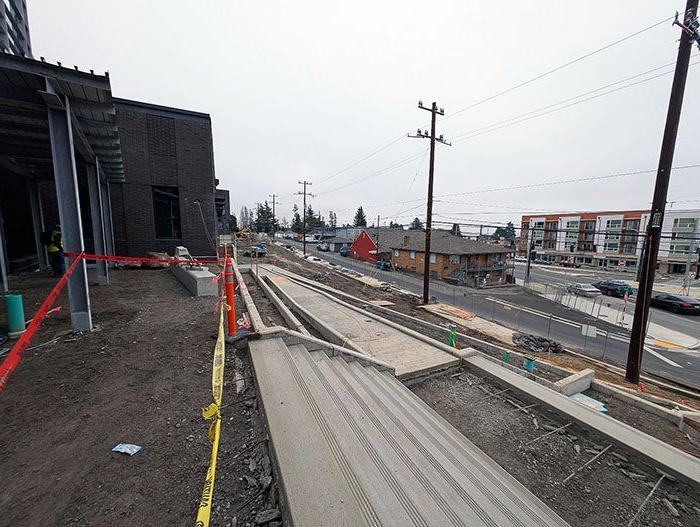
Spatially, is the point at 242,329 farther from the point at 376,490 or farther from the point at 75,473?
the point at 376,490

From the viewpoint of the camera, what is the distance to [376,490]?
7.12 ft

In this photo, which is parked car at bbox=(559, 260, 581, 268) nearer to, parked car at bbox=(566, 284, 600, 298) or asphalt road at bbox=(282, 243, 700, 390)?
asphalt road at bbox=(282, 243, 700, 390)

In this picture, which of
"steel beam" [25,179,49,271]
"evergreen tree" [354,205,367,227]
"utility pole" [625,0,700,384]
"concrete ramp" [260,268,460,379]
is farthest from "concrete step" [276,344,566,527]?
"evergreen tree" [354,205,367,227]

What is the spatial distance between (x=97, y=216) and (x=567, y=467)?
12.8 m

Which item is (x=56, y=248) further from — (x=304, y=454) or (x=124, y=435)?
(x=304, y=454)

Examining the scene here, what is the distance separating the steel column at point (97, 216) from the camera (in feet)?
28.9

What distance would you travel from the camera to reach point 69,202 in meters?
5.05

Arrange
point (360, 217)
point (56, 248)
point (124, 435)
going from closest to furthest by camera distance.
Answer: point (124, 435) → point (56, 248) → point (360, 217)

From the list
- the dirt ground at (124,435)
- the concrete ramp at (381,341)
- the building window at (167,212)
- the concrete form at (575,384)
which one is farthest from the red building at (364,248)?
the dirt ground at (124,435)

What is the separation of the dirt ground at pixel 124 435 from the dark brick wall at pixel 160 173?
12.1 metres

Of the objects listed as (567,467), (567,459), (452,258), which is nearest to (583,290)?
(452,258)

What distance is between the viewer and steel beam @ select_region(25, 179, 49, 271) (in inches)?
441

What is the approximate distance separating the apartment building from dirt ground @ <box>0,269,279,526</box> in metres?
48.8

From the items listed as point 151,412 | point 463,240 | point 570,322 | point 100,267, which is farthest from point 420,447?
point 463,240
